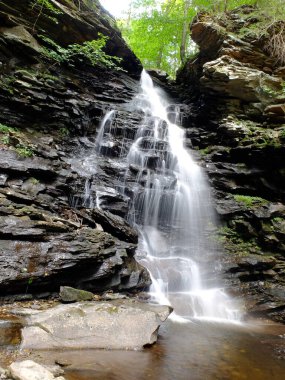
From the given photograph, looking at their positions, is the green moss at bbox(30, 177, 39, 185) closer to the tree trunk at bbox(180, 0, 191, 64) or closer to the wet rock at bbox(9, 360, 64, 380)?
the wet rock at bbox(9, 360, 64, 380)

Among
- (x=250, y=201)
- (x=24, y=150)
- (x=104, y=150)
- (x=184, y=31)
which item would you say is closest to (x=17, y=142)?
(x=24, y=150)

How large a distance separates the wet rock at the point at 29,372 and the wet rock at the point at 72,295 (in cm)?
240

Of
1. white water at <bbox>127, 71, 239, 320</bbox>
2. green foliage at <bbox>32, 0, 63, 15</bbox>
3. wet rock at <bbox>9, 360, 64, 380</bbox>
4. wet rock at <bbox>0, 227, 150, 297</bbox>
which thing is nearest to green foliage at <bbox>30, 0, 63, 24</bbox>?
green foliage at <bbox>32, 0, 63, 15</bbox>

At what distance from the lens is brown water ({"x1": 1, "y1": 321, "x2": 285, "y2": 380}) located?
3836 millimetres

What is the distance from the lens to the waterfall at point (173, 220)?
8.33 metres

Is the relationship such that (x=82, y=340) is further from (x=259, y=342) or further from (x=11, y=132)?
(x=11, y=132)

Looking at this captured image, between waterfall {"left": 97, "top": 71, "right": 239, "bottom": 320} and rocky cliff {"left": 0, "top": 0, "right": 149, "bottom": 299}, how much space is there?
1.12 m

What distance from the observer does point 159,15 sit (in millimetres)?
23156

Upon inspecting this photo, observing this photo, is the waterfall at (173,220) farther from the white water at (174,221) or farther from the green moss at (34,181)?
the green moss at (34,181)

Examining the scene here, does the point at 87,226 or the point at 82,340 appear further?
the point at 87,226

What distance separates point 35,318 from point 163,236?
21.9ft

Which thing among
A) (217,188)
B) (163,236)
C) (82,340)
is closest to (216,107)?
(217,188)

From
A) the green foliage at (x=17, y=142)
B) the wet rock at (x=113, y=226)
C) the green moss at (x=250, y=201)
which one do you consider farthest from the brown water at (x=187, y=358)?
the green foliage at (x=17, y=142)

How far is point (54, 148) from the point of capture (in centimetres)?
1212
